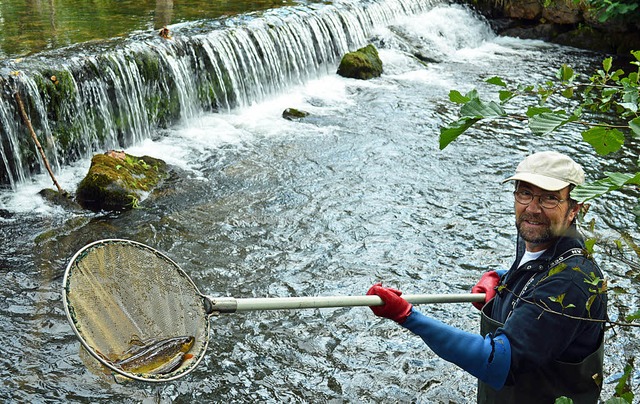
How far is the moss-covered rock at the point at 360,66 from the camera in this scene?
528 inches

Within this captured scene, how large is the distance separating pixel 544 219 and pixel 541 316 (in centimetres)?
47

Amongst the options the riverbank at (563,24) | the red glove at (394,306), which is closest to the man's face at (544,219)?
the red glove at (394,306)

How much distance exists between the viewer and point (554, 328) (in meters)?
2.83

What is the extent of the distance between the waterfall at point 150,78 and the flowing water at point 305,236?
0.20 m

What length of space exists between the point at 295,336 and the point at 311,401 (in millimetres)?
781

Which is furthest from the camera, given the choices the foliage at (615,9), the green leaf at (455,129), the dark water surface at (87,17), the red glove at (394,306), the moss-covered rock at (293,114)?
the foliage at (615,9)

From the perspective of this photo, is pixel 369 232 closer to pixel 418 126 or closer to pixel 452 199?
pixel 452 199

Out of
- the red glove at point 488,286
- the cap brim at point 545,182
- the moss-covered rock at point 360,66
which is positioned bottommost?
the moss-covered rock at point 360,66

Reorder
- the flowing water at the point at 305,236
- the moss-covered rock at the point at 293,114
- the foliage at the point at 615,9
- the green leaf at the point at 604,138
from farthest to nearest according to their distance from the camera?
1. the foliage at the point at 615,9
2. the moss-covered rock at the point at 293,114
3. the flowing water at the point at 305,236
4. the green leaf at the point at 604,138

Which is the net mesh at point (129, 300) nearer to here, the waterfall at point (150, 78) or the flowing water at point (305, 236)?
the flowing water at point (305, 236)

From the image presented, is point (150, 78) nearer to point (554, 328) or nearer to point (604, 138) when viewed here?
point (554, 328)

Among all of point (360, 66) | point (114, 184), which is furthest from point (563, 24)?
point (114, 184)

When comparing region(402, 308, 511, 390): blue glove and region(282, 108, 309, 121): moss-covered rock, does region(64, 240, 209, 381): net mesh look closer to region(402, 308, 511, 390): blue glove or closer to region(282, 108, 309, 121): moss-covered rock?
region(402, 308, 511, 390): blue glove

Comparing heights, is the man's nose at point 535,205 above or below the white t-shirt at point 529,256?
above
